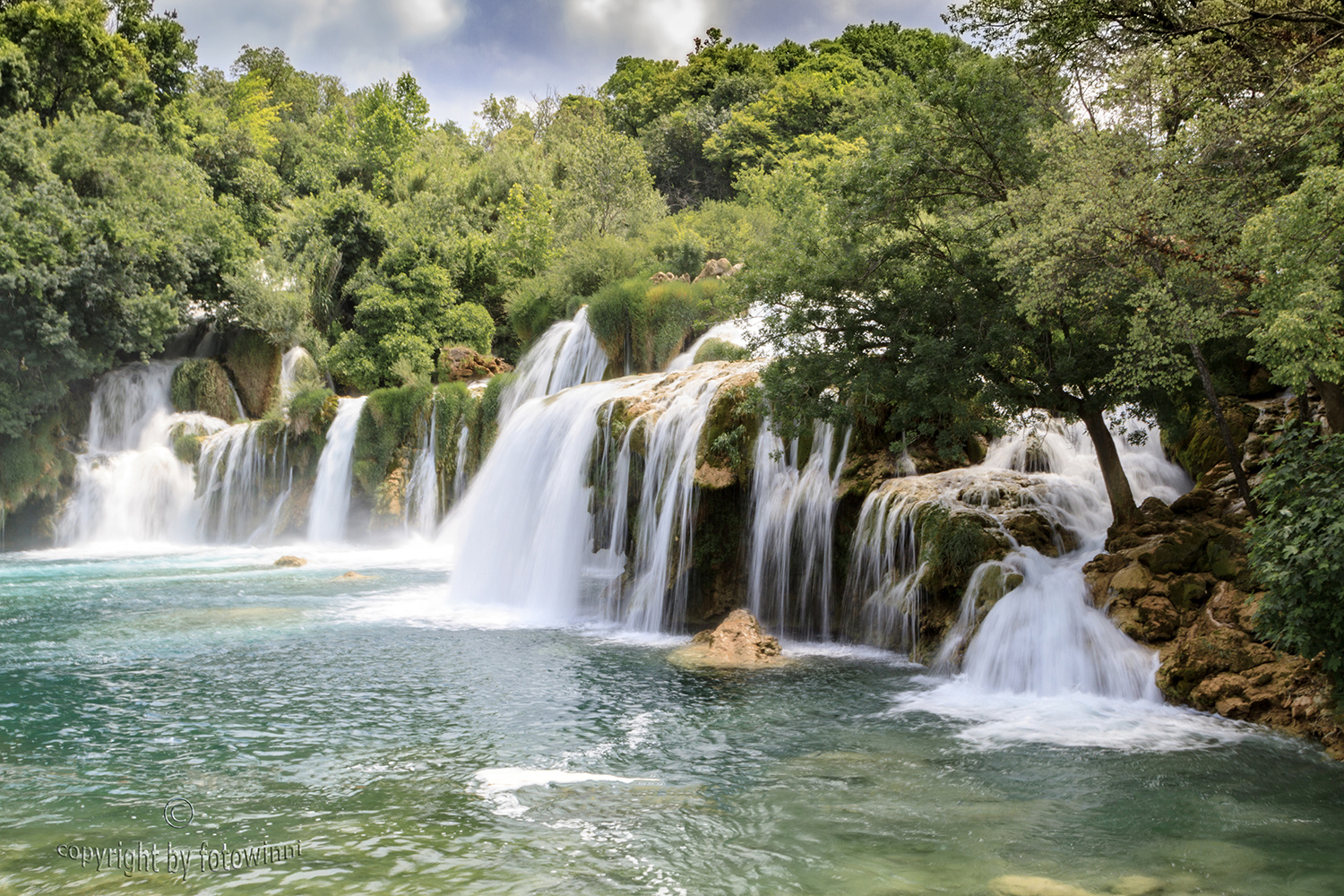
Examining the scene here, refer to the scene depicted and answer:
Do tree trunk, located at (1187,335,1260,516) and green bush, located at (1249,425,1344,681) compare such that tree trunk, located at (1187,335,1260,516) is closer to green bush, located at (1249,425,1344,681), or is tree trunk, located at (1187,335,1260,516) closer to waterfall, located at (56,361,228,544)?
green bush, located at (1249,425,1344,681)

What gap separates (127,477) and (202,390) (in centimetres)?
410

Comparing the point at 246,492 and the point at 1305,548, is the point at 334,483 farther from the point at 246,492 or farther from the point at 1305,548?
the point at 1305,548

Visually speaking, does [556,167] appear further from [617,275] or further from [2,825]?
[2,825]

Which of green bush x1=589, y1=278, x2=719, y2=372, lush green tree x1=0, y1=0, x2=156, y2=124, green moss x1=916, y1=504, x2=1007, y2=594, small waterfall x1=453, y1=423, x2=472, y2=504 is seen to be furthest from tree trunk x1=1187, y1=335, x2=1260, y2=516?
lush green tree x1=0, y1=0, x2=156, y2=124

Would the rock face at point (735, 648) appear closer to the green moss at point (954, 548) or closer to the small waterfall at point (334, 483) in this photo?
the green moss at point (954, 548)

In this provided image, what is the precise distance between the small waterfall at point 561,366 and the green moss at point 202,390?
12.3 metres

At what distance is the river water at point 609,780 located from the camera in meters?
5.85

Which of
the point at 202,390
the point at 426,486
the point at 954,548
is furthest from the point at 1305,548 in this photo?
the point at 202,390

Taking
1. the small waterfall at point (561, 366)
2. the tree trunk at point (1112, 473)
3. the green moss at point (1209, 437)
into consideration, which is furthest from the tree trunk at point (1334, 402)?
the small waterfall at point (561, 366)

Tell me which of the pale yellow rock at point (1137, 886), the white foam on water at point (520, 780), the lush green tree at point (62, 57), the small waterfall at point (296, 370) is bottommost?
the white foam on water at point (520, 780)

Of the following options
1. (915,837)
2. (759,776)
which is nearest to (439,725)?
(759,776)

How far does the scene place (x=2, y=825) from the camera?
21.3 feet

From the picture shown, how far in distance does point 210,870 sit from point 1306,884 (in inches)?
266

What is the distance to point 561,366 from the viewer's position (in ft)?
84.4
